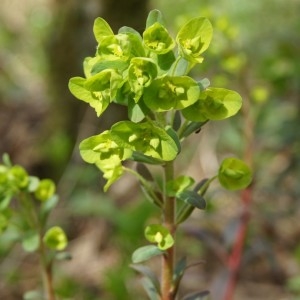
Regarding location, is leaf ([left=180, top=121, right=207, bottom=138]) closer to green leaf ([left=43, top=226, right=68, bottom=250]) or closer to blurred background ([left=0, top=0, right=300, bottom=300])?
green leaf ([left=43, top=226, right=68, bottom=250])

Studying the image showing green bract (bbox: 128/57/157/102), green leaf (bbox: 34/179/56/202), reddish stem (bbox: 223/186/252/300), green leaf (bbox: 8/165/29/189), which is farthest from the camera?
reddish stem (bbox: 223/186/252/300)

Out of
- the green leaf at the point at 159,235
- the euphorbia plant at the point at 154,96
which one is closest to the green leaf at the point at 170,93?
the euphorbia plant at the point at 154,96

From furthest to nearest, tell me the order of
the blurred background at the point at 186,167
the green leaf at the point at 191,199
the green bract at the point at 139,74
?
1. the blurred background at the point at 186,167
2. the green leaf at the point at 191,199
3. the green bract at the point at 139,74

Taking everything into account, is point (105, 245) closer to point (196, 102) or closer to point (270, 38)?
point (270, 38)

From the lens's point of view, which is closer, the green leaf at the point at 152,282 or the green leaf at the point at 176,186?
the green leaf at the point at 176,186

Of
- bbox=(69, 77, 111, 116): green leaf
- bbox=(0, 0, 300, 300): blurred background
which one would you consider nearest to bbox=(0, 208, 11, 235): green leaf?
bbox=(69, 77, 111, 116): green leaf

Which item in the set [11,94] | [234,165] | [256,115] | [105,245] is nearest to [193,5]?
[11,94]

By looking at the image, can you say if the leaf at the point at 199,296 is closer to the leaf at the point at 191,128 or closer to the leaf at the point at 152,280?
the leaf at the point at 152,280

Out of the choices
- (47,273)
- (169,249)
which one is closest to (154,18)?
(169,249)
